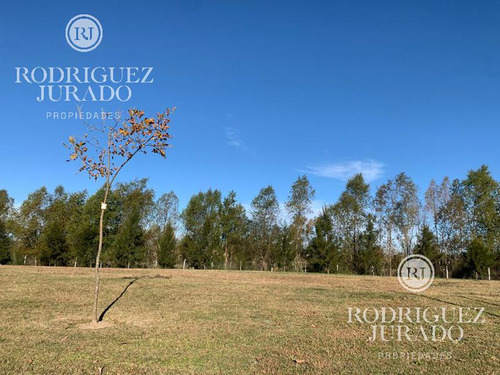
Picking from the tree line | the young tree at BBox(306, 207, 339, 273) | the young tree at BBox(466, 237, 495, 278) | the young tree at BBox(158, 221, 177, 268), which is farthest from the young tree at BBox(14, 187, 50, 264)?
the young tree at BBox(466, 237, 495, 278)

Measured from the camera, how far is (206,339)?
6426 millimetres

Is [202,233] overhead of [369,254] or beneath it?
overhead

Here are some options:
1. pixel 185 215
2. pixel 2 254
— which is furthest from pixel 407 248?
pixel 2 254

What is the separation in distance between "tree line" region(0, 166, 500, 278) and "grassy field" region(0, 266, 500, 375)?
2734 centimetres

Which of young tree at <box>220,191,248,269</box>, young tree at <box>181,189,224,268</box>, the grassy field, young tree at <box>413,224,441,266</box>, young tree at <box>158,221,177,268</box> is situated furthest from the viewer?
young tree at <box>220,191,248,269</box>

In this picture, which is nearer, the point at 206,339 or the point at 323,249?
the point at 206,339

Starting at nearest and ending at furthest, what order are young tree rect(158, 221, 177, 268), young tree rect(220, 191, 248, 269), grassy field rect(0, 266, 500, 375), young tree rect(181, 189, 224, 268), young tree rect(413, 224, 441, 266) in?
grassy field rect(0, 266, 500, 375) < young tree rect(413, 224, 441, 266) < young tree rect(158, 221, 177, 268) < young tree rect(181, 189, 224, 268) < young tree rect(220, 191, 248, 269)

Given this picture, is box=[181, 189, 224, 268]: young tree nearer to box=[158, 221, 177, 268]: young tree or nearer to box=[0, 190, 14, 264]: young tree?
box=[158, 221, 177, 268]: young tree

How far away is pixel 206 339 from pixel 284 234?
113ft

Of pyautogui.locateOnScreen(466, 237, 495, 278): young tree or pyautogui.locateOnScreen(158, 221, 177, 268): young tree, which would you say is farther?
pyautogui.locateOnScreen(158, 221, 177, 268): young tree

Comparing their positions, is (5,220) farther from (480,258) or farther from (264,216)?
(480,258)

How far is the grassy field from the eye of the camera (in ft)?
16.4

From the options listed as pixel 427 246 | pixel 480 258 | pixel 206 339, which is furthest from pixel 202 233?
pixel 206 339

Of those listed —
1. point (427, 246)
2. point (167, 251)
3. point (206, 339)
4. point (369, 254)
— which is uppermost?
point (427, 246)
